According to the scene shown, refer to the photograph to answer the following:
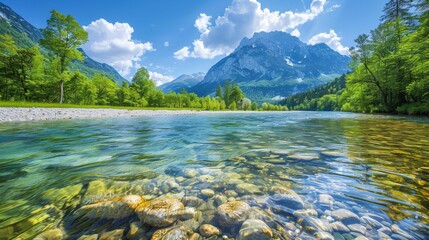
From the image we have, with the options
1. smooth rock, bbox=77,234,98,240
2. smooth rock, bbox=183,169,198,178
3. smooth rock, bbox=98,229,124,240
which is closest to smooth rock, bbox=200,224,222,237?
smooth rock, bbox=98,229,124,240

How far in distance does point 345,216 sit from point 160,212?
2290 millimetres

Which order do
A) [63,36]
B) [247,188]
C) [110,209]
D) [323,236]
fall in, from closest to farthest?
[323,236] → [110,209] → [247,188] → [63,36]

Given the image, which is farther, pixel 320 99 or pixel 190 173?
pixel 320 99

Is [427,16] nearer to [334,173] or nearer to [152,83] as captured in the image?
[334,173]

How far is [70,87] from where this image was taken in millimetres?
46812

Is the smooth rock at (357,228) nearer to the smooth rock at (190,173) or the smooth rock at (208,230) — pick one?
the smooth rock at (208,230)

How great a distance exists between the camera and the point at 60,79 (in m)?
30.7

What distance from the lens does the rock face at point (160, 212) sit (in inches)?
89.0

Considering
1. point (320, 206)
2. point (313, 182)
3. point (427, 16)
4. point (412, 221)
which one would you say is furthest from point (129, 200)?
point (427, 16)

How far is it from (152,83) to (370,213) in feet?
230

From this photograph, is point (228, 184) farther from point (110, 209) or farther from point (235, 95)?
point (235, 95)

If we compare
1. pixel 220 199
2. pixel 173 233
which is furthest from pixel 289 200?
pixel 173 233

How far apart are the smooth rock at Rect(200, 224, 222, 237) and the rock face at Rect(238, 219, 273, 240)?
0.27 m

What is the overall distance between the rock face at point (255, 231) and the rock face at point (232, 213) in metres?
0.14
